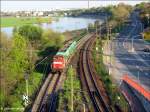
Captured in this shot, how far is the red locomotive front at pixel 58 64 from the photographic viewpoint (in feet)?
118

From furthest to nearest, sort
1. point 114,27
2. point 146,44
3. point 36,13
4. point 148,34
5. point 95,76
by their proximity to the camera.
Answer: point 36,13
point 114,27
point 148,34
point 146,44
point 95,76

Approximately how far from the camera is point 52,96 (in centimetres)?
2817

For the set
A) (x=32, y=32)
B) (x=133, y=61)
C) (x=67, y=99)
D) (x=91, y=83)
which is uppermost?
(x=32, y=32)

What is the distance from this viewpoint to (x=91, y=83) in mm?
32594

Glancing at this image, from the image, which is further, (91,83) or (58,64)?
(58,64)

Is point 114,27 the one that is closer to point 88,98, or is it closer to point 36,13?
point 36,13

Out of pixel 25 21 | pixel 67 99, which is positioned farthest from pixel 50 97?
pixel 25 21

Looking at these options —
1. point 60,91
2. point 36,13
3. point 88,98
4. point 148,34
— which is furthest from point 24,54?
point 36,13

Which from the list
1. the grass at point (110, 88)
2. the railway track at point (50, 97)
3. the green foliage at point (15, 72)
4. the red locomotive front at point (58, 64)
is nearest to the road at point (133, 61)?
the grass at point (110, 88)

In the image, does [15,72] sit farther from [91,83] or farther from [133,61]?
[133,61]

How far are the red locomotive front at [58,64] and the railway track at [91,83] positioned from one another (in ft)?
7.33

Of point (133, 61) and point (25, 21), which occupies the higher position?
point (133, 61)

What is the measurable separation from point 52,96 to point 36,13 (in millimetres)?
101110

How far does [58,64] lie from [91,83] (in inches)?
189
